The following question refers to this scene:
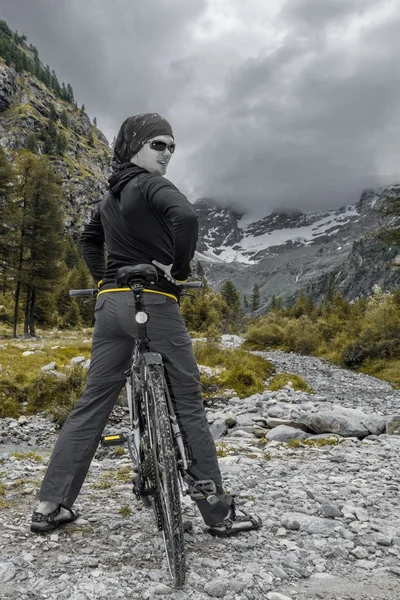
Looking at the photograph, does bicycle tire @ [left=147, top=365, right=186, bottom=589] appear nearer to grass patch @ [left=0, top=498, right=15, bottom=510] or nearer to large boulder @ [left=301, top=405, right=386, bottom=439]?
grass patch @ [left=0, top=498, right=15, bottom=510]

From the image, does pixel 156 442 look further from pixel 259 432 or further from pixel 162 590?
pixel 259 432

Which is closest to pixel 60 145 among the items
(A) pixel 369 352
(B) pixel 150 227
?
(A) pixel 369 352

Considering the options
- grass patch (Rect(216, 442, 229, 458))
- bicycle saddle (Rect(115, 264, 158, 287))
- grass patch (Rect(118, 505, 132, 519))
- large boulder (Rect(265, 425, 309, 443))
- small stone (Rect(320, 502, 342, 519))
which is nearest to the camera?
bicycle saddle (Rect(115, 264, 158, 287))

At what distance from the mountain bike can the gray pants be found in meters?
0.12

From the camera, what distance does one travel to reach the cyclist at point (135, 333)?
344 centimetres

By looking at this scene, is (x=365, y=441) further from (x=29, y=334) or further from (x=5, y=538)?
(x=29, y=334)

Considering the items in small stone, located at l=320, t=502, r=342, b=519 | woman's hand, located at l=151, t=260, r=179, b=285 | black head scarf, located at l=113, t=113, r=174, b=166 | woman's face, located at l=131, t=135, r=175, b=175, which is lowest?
small stone, located at l=320, t=502, r=342, b=519

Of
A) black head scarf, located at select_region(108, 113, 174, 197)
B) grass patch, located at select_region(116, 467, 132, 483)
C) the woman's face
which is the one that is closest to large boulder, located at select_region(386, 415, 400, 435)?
grass patch, located at select_region(116, 467, 132, 483)

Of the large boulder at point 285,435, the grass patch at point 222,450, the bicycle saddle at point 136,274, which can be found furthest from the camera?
the large boulder at point 285,435

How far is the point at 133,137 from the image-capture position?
3.70m

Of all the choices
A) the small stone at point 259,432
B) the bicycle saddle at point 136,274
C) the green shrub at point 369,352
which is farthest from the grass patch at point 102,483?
the green shrub at point 369,352

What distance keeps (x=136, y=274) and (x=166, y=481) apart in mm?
1526

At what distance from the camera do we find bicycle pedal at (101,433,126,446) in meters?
3.77

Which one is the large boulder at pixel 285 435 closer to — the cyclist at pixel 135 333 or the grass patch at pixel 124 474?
the grass patch at pixel 124 474
